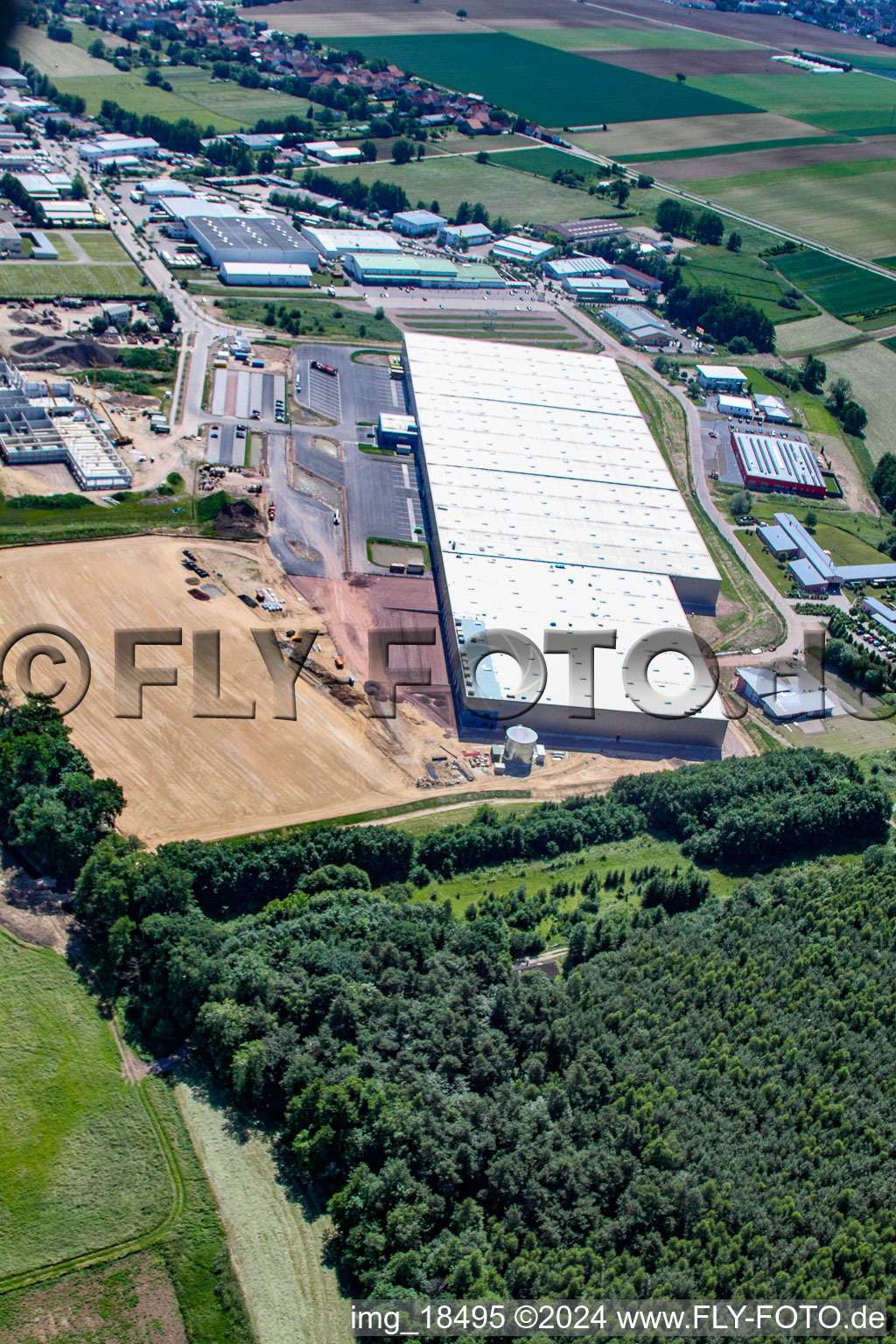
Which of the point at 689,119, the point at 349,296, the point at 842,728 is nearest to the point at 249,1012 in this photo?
the point at 842,728

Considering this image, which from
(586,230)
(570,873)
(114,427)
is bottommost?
(570,873)

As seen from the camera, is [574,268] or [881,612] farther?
[574,268]

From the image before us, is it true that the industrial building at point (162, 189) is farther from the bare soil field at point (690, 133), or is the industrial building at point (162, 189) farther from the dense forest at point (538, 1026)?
the dense forest at point (538, 1026)

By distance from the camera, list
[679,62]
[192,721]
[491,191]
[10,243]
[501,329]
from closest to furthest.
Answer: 1. [192,721]
2. [10,243]
3. [501,329]
4. [491,191]
5. [679,62]

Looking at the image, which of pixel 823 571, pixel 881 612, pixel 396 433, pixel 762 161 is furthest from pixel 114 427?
pixel 762 161

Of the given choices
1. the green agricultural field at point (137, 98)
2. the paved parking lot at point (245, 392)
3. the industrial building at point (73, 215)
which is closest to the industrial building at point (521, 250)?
the industrial building at point (73, 215)

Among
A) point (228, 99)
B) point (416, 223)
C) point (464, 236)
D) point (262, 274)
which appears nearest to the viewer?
point (262, 274)

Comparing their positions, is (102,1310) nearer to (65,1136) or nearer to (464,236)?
(65,1136)

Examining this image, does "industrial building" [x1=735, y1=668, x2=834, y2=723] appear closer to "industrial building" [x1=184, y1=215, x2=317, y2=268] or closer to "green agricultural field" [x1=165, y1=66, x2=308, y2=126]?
"industrial building" [x1=184, y1=215, x2=317, y2=268]
